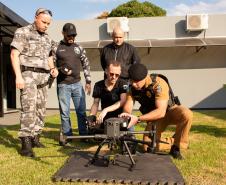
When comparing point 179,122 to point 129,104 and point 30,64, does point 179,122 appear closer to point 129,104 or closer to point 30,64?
point 129,104

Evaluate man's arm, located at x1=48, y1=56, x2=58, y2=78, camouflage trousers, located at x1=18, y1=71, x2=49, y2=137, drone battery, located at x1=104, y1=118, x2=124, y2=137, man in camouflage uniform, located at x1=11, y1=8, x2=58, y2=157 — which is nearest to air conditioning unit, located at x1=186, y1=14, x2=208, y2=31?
man's arm, located at x1=48, y1=56, x2=58, y2=78

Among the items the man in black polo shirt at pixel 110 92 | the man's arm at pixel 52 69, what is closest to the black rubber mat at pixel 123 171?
the man in black polo shirt at pixel 110 92

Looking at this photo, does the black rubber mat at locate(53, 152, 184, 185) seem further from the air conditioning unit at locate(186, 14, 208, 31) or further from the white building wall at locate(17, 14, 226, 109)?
the white building wall at locate(17, 14, 226, 109)

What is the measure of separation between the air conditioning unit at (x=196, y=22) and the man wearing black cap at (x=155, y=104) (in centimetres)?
971

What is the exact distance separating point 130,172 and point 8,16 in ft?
25.2

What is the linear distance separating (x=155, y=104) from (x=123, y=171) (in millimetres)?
948

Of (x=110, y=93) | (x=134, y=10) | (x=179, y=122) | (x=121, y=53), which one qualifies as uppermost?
(x=134, y=10)

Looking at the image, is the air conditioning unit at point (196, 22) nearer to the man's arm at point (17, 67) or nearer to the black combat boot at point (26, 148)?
the man's arm at point (17, 67)

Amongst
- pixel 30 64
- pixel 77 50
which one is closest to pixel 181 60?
pixel 77 50

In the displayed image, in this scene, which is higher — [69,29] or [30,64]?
[69,29]

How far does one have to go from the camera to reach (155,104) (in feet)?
14.8

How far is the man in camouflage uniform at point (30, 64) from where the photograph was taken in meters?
4.95

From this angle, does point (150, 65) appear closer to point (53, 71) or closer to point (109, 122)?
point (53, 71)

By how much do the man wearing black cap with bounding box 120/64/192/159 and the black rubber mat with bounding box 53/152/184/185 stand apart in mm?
475
